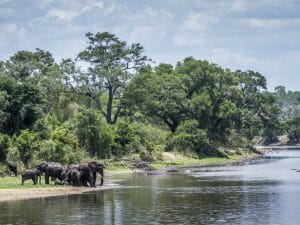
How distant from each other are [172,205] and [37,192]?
14.1m

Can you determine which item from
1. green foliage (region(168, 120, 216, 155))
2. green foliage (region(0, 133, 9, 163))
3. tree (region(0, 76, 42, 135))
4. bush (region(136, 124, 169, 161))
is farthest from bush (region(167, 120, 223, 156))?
green foliage (region(0, 133, 9, 163))

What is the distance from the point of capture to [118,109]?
117 metres

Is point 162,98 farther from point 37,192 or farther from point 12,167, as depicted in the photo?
point 37,192

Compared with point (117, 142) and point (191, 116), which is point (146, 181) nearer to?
point (117, 142)

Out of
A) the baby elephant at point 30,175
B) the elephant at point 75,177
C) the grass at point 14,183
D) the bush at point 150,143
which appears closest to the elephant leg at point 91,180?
the elephant at point 75,177

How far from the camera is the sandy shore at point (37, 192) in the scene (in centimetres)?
5409

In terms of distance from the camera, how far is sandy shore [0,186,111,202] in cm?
5409

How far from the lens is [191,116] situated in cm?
13325

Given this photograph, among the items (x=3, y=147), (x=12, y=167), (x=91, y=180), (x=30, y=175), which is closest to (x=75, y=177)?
(x=91, y=180)

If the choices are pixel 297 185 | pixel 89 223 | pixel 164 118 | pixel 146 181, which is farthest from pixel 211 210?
pixel 164 118

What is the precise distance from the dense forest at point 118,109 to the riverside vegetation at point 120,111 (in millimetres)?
151

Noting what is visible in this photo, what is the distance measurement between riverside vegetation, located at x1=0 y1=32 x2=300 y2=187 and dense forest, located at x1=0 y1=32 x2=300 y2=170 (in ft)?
0.50

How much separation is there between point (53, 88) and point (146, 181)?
47.8m

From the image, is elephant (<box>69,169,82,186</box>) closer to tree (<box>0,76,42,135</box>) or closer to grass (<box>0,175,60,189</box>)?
grass (<box>0,175,60,189</box>)
